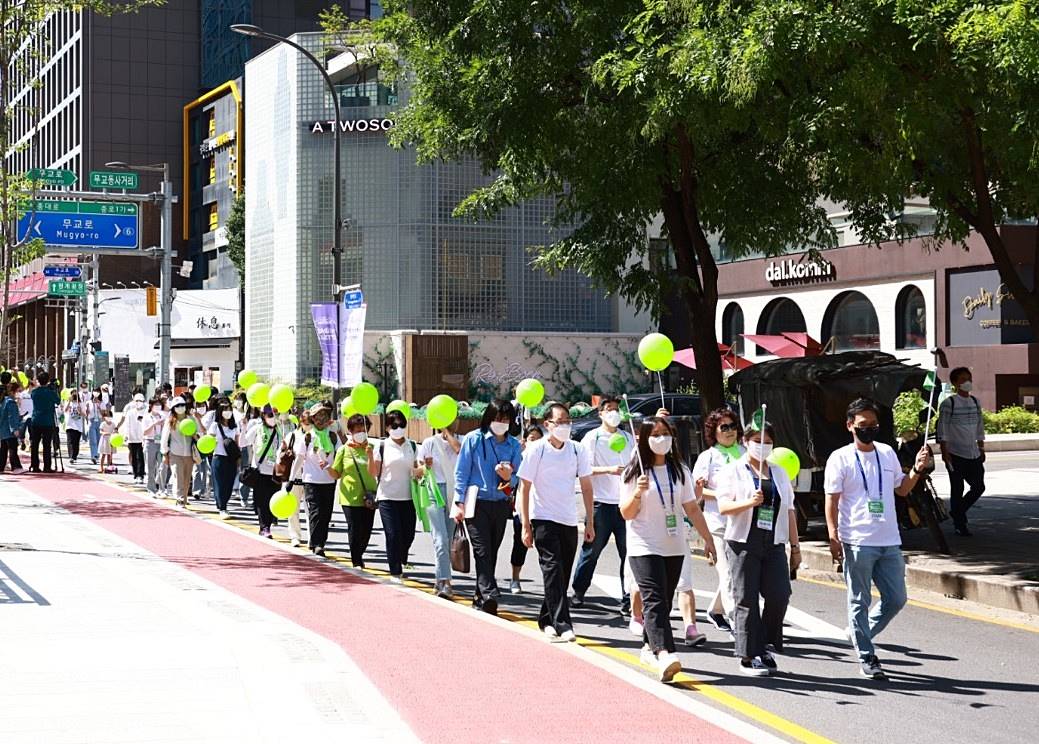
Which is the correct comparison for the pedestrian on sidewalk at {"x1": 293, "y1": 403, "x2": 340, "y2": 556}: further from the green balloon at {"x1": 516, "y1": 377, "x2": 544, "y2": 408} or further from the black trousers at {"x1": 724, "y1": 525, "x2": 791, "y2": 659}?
the black trousers at {"x1": 724, "y1": 525, "x2": 791, "y2": 659}

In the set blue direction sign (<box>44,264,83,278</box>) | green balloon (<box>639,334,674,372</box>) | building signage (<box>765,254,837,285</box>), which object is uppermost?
blue direction sign (<box>44,264,83,278</box>)

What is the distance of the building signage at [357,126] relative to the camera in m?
48.1

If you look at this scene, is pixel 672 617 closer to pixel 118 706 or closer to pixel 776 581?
pixel 776 581

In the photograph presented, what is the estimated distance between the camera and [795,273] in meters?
46.7

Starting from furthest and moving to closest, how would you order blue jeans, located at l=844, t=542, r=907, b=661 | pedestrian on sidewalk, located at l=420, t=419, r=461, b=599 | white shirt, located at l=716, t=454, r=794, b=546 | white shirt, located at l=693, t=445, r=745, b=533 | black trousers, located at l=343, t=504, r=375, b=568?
black trousers, located at l=343, t=504, r=375, b=568 < pedestrian on sidewalk, located at l=420, t=419, r=461, b=599 < white shirt, located at l=693, t=445, r=745, b=533 < white shirt, located at l=716, t=454, r=794, b=546 < blue jeans, located at l=844, t=542, r=907, b=661

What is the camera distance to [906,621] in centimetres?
1095

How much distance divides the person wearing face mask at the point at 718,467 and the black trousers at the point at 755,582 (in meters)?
0.66

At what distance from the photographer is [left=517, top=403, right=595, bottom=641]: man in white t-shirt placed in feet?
32.4

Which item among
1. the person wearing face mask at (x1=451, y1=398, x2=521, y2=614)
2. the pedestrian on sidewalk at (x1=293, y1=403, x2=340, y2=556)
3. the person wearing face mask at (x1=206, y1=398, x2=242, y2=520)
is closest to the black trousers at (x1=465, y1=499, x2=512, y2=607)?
the person wearing face mask at (x1=451, y1=398, x2=521, y2=614)

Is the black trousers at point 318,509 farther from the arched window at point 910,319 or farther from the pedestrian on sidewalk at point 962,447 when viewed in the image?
the arched window at point 910,319

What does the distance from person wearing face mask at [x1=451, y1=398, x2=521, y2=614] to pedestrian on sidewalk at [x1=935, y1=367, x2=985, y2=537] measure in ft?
21.6

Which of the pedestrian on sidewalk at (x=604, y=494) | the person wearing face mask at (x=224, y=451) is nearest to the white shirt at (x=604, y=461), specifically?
the pedestrian on sidewalk at (x=604, y=494)

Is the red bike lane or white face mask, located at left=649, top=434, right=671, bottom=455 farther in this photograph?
white face mask, located at left=649, top=434, right=671, bottom=455

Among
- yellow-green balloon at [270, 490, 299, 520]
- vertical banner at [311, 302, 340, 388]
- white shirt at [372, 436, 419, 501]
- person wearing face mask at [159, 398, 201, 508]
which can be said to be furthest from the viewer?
vertical banner at [311, 302, 340, 388]
